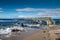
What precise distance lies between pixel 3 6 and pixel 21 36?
2.13 feet

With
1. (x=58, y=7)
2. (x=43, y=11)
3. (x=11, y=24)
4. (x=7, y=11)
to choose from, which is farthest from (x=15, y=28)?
(x=58, y=7)

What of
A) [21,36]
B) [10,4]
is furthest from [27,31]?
[10,4]

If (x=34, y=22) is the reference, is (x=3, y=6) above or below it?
above

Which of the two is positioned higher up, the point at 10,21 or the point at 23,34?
the point at 10,21

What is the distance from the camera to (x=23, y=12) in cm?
347

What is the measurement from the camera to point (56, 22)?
3.45 m

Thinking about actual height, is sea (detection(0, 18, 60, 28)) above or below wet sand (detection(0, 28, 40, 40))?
above

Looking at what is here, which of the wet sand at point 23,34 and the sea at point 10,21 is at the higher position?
the sea at point 10,21

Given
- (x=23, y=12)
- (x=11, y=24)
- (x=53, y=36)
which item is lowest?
(x=53, y=36)

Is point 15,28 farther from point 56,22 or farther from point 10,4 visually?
point 56,22

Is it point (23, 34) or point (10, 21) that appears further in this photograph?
point (23, 34)

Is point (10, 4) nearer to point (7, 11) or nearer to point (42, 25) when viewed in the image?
point (7, 11)

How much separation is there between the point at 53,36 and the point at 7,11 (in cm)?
96

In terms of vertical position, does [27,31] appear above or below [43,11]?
below
